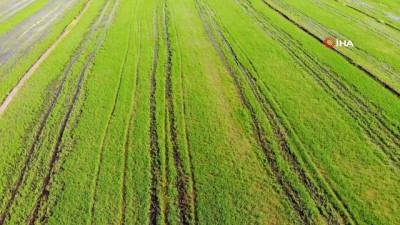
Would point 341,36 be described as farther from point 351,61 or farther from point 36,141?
point 36,141

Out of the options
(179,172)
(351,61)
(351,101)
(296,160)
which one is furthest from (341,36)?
(179,172)

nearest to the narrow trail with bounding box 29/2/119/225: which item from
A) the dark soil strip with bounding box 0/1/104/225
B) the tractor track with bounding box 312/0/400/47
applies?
the dark soil strip with bounding box 0/1/104/225

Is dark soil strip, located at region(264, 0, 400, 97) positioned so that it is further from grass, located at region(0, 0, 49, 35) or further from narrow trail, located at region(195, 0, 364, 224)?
grass, located at region(0, 0, 49, 35)

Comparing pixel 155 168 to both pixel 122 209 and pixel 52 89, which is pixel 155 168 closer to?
pixel 122 209

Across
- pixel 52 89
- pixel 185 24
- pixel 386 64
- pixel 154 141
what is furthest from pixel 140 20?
pixel 386 64

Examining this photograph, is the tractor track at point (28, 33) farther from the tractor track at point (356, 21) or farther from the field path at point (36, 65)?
the tractor track at point (356, 21)

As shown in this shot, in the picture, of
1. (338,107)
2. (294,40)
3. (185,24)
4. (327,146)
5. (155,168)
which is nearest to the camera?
(155,168)
